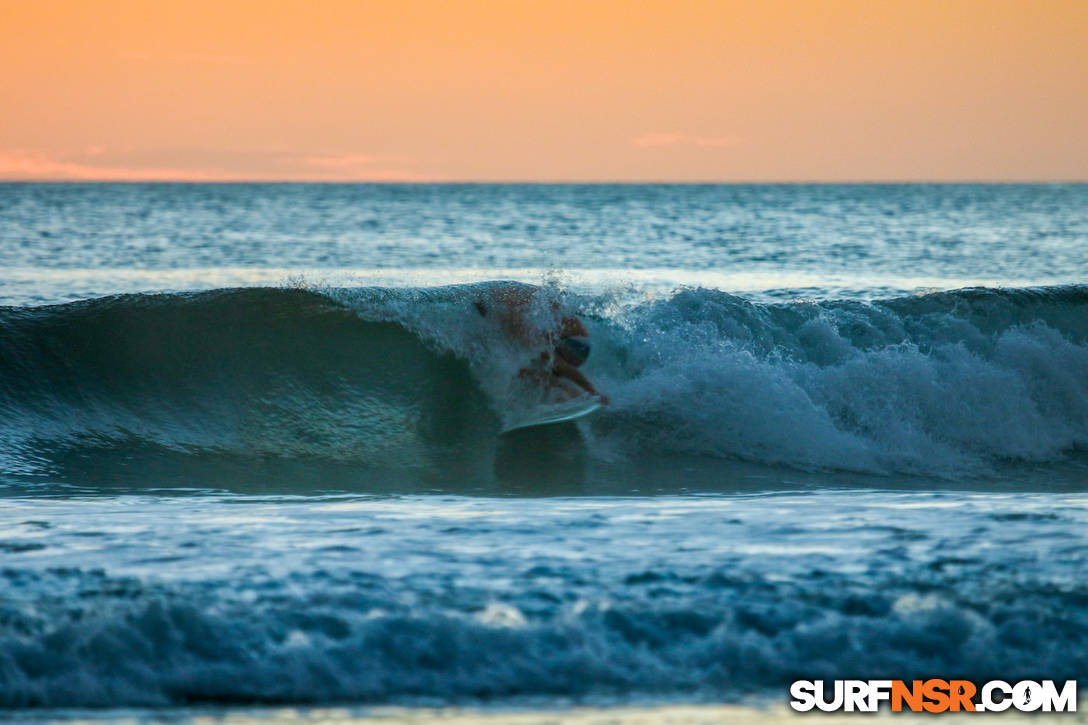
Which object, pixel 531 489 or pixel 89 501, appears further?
pixel 531 489

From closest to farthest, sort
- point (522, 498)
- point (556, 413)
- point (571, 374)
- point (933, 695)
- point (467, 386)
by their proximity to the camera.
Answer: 1. point (933, 695)
2. point (522, 498)
3. point (556, 413)
4. point (571, 374)
5. point (467, 386)

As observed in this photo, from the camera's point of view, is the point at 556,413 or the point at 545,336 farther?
the point at 545,336

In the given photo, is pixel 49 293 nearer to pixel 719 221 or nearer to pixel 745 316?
pixel 745 316

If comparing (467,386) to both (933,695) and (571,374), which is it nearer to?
(571,374)

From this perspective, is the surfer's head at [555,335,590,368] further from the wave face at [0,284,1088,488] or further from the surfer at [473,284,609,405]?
the wave face at [0,284,1088,488]

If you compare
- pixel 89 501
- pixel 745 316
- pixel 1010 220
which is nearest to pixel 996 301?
pixel 745 316

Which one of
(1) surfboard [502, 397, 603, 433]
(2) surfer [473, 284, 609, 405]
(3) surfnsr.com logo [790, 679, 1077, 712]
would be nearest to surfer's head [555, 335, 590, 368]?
(2) surfer [473, 284, 609, 405]

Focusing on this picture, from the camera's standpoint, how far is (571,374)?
26.2 feet

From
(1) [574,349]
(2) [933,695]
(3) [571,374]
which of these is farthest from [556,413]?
(2) [933,695]

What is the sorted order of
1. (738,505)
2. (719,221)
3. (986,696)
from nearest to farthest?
(986,696)
(738,505)
(719,221)

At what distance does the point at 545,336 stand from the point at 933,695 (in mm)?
4769

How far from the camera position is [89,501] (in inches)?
233

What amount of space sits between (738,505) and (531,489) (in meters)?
1.22

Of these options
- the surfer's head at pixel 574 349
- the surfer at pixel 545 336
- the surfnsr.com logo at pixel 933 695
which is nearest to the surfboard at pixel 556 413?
the surfer at pixel 545 336
